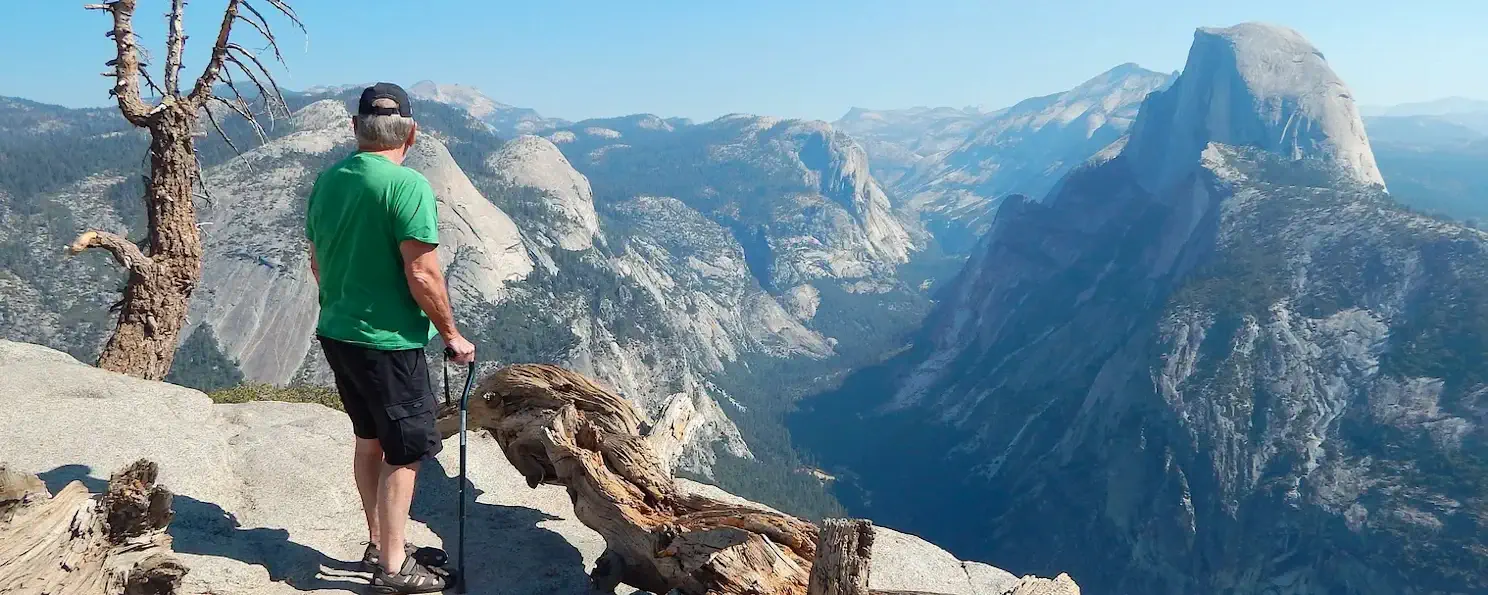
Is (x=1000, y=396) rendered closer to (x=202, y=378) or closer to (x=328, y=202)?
(x=202, y=378)

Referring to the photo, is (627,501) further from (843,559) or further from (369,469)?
(843,559)

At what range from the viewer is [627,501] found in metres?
7.93

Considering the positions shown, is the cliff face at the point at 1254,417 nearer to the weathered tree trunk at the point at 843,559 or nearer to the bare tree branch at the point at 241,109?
the weathered tree trunk at the point at 843,559

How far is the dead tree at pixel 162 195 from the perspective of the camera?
13430 mm

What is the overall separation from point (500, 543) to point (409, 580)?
2083mm

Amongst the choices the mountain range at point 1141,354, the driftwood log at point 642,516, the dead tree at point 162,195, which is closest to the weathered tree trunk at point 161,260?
the dead tree at point 162,195

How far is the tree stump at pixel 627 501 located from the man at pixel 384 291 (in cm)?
229

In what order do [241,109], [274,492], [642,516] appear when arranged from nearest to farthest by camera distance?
[642,516] → [274,492] → [241,109]

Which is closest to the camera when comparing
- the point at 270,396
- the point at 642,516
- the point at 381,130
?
the point at 381,130

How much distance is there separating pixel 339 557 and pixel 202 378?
97.7 meters

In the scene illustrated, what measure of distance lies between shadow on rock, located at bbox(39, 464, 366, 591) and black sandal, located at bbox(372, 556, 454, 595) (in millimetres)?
382

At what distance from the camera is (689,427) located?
9.88 metres

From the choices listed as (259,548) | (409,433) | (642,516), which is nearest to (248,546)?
(259,548)

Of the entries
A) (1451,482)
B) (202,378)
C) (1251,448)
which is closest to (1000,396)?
(1251,448)
